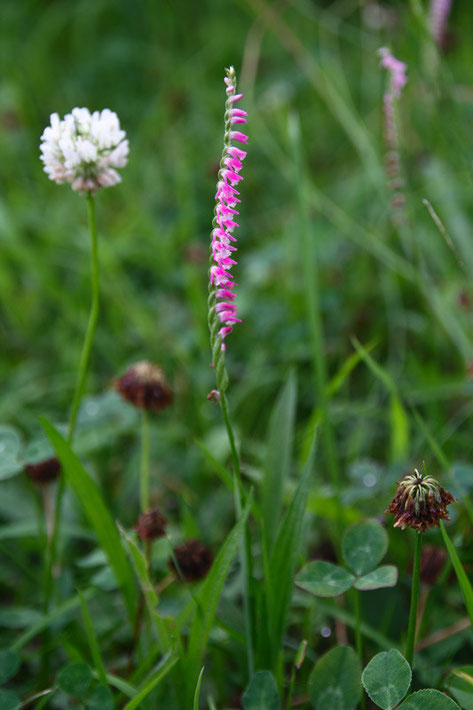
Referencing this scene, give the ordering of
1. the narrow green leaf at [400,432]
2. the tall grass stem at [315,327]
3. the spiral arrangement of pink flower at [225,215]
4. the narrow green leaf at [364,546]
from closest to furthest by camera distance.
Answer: the spiral arrangement of pink flower at [225,215] → the narrow green leaf at [364,546] → the tall grass stem at [315,327] → the narrow green leaf at [400,432]

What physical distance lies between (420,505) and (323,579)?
0.72ft

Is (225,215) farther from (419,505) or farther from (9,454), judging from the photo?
(9,454)

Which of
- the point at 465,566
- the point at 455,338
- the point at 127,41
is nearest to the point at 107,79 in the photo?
the point at 127,41

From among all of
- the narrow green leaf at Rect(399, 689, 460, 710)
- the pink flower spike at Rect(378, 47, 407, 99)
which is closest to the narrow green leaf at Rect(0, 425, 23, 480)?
the narrow green leaf at Rect(399, 689, 460, 710)

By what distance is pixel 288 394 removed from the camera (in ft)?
3.92

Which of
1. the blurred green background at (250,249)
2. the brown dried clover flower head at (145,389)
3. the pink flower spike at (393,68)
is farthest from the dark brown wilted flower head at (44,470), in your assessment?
the pink flower spike at (393,68)

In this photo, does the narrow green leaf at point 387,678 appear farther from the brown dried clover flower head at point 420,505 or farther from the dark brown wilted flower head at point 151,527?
the dark brown wilted flower head at point 151,527

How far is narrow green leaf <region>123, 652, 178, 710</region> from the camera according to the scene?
817mm

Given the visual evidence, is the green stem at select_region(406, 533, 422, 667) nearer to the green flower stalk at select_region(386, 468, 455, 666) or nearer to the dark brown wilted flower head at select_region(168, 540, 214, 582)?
the green flower stalk at select_region(386, 468, 455, 666)

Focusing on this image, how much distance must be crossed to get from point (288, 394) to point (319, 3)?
3.10 m

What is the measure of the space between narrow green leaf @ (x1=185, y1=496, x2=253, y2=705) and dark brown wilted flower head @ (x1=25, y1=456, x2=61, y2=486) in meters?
0.41

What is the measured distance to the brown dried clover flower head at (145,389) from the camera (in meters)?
1.21

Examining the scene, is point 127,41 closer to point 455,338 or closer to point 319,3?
point 319,3

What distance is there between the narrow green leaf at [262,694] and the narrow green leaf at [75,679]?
0.67 ft
